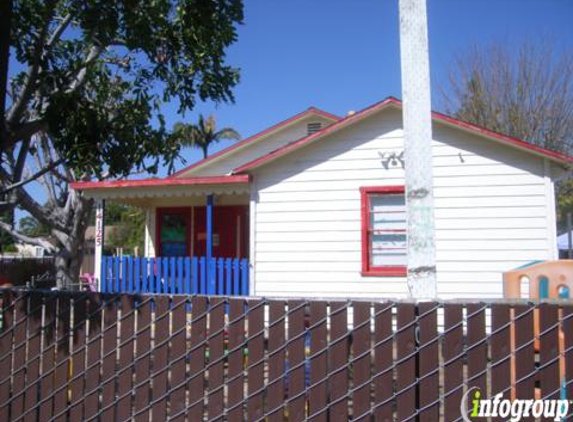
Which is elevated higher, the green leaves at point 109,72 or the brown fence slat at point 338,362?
the green leaves at point 109,72

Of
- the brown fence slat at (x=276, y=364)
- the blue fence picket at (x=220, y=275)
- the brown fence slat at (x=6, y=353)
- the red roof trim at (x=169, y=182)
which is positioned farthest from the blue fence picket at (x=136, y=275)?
the brown fence slat at (x=276, y=364)

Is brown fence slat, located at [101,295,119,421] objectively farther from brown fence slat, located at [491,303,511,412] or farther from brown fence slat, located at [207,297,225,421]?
brown fence slat, located at [491,303,511,412]

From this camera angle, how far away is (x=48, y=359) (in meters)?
3.40

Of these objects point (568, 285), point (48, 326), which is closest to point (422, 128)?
point (48, 326)

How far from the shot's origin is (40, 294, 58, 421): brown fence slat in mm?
3359

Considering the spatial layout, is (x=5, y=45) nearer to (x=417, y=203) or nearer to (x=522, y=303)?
(x=417, y=203)

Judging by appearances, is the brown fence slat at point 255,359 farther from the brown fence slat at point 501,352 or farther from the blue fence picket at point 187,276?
the blue fence picket at point 187,276

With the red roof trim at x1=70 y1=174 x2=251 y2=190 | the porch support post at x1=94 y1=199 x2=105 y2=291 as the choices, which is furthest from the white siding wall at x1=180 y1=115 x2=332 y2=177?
the red roof trim at x1=70 y1=174 x2=251 y2=190

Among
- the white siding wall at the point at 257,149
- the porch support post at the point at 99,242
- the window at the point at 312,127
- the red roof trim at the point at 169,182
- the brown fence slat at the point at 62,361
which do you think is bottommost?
the brown fence slat at the point at 62,361

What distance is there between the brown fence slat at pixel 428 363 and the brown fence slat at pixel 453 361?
47 millimetres

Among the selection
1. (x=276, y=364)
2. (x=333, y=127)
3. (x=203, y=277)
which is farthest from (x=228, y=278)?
(x=276, y=364)

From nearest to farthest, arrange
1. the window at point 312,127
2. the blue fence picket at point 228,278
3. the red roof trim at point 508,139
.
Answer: the red roof trim at point 508,139, the blue fence picket at point 228,278, the window at point 312,127

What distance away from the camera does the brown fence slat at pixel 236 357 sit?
2.99m

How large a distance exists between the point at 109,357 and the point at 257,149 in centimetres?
1131
